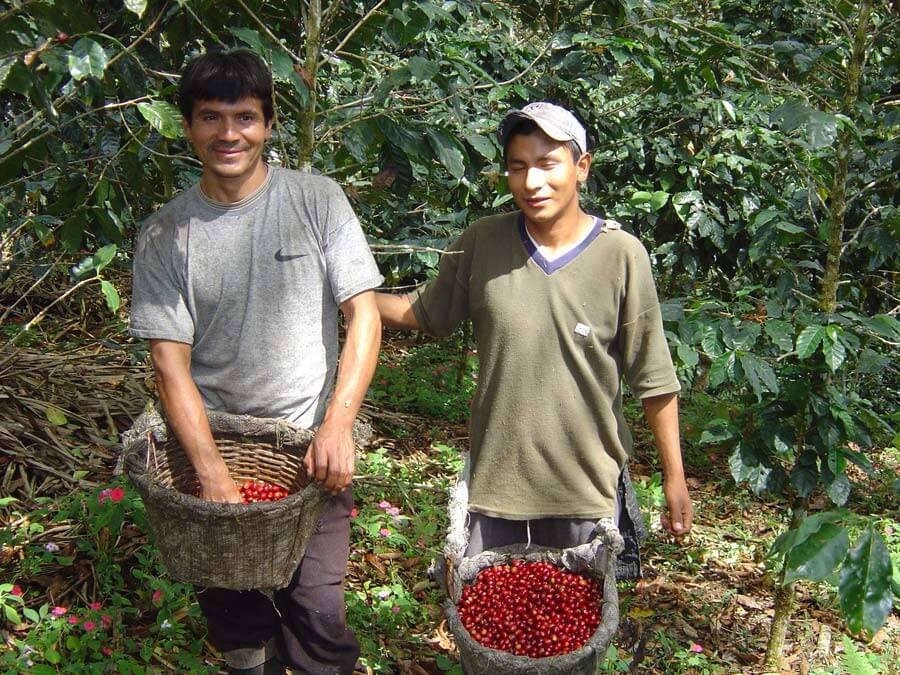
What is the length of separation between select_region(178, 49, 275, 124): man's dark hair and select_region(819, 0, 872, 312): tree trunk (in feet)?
5.42

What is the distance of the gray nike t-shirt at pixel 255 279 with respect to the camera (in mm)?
1997

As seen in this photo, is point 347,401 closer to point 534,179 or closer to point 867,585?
point 534,179

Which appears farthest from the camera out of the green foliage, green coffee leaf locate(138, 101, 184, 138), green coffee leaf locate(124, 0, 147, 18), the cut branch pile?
the green foliage

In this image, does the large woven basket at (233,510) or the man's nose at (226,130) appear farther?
the man's nose at (226,130)

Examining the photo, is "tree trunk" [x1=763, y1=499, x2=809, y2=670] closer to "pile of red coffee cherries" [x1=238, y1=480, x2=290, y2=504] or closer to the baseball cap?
the baseball cap

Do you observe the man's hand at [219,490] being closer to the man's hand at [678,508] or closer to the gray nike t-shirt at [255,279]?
the gray nike t-shirt at [255,279]

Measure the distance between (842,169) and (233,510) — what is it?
206 centimetres

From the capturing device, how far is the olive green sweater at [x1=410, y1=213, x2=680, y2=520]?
6.56 ft

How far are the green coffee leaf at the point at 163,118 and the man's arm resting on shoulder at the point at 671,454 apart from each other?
4.27 feet

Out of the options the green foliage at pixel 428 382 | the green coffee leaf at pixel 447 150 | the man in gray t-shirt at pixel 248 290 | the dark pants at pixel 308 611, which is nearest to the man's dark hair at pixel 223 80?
the man in gray t-shirt at pixel 248 290

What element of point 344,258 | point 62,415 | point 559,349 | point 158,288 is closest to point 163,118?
point 158,288

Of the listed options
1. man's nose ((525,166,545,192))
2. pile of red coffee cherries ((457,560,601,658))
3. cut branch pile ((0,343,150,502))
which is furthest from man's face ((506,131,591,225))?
cut branch pile ((0,343,150,502))

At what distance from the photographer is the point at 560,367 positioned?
201 cm

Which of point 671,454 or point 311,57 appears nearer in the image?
point 671,454
